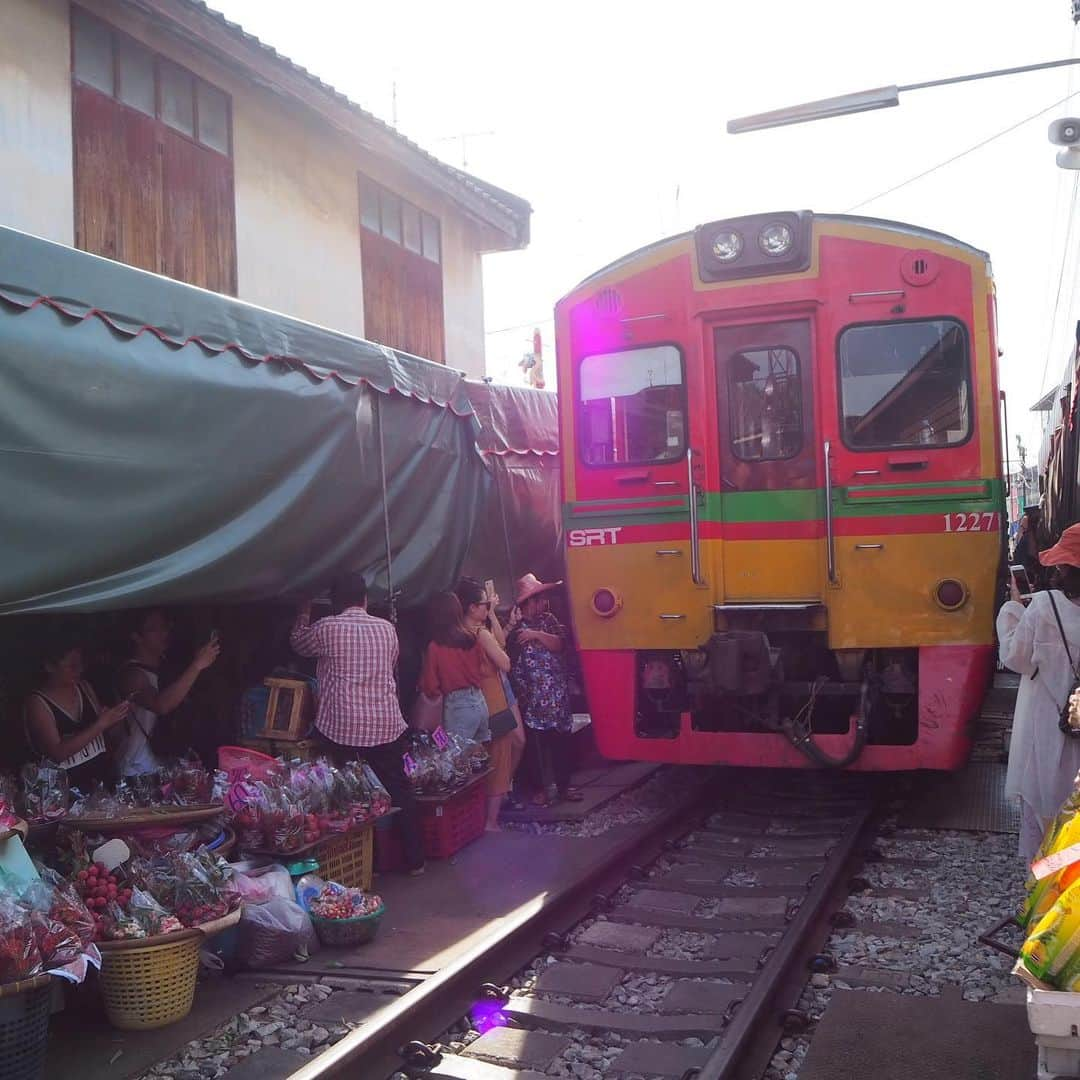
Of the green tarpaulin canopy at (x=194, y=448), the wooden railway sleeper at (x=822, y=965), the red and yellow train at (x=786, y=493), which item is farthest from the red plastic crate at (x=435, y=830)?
the wooden railway sleeper at (x=822, y=965)

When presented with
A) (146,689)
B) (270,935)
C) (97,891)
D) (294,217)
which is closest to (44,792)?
(97,891)

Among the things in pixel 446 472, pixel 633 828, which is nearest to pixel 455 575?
pixel 446 472

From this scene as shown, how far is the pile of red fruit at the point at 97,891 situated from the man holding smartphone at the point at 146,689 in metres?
1.16

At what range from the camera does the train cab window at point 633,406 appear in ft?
23.7

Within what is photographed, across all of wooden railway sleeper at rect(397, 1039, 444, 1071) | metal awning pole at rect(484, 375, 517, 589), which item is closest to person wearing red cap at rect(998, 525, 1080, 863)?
wooden railway sleeper at rect(397, 1039, 444, 1071)

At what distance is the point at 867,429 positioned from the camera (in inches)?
269

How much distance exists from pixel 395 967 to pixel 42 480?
2.45 meters

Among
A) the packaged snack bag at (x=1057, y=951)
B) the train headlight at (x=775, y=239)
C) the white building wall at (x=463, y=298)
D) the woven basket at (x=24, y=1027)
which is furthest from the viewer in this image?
the white building wall at (x=463, y=298)

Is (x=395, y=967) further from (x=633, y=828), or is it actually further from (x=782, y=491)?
(x=782, y=491)

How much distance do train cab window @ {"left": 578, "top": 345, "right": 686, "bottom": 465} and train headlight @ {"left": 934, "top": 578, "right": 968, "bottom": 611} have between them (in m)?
1.73

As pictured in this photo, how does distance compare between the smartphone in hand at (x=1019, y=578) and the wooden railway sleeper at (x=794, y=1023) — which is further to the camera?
the smartphone in hand at (x=1019, y=578)

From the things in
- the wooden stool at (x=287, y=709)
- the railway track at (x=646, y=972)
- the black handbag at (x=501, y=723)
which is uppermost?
the wooden stool at (x=287, y=709)

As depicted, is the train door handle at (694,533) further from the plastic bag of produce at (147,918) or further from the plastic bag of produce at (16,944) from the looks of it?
the plastic bag of produce at (16,944)

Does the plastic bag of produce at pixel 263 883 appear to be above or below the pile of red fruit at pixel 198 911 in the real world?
below
